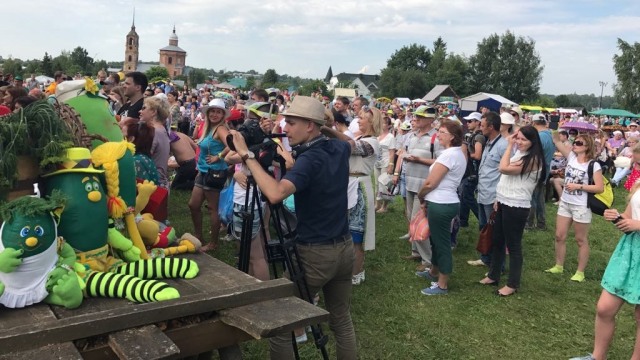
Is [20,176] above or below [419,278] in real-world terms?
above

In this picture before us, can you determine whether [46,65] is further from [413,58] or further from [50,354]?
[413,58]

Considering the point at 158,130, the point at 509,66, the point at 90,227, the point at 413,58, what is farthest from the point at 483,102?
the point at 413,58

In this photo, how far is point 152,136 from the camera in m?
4.81

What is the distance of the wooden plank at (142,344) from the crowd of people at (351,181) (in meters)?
1.07

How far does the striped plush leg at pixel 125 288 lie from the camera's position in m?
2.31

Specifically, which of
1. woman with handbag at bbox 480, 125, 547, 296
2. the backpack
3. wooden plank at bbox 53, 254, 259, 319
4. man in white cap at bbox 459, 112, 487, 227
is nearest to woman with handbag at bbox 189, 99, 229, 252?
wooden plank at bbox 53, 254, 259, 319

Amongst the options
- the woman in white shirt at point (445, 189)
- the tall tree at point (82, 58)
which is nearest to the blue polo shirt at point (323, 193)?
the woman in white shirt at point (445, 189)

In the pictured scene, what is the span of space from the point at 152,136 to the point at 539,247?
228 inches

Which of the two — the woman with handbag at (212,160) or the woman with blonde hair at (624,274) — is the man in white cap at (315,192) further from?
the woman with handbag at (212,160)

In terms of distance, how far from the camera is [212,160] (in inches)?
214

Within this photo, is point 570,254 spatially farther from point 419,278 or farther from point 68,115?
point 68,115

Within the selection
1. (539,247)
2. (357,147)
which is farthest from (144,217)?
(539,247)

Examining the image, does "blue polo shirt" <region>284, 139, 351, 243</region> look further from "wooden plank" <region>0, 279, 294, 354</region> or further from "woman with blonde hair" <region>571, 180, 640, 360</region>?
"woman with blonde hair" <region>571, 180, 640, 360</region>

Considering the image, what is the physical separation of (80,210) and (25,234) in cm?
40
